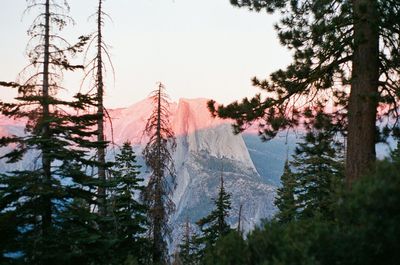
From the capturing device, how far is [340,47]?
28.2ft

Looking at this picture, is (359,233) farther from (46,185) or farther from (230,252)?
(46,185)

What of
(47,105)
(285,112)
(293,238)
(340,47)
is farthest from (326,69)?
(47,105)

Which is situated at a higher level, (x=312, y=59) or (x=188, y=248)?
(x=312, y=59)

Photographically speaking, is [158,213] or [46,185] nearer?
[46,185]

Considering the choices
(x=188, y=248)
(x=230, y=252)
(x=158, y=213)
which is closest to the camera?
(x=230, y=252)

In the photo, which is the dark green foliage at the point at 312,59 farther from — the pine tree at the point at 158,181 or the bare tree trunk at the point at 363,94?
the pine tree at the point at 158,181

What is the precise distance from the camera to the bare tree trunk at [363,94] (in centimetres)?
805

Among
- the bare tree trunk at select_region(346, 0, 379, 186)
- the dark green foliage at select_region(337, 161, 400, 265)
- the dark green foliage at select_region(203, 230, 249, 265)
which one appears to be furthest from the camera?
the bare tree trunk at select_region(346, 0, 379, 186)

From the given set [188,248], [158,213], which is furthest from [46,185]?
[188,248]

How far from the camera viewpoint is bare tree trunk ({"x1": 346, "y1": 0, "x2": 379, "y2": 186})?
8.05 meters

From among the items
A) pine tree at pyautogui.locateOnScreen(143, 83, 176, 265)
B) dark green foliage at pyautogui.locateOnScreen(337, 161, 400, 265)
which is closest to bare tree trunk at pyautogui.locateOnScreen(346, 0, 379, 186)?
dark green foliage at pyautogui.locateOnScreen(337, 161, 400, 265)

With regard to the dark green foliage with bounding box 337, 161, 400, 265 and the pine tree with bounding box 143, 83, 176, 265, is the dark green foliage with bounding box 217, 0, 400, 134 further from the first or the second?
the pine tree with bounding box 143, 83, 176, 265

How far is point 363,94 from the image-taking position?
821cm

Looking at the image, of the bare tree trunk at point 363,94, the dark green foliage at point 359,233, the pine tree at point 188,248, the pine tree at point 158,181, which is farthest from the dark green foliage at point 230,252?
the pine tree at point 188,248
